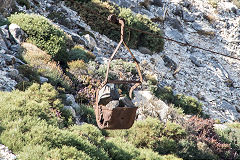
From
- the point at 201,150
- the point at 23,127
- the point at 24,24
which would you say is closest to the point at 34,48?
the point at 24,24

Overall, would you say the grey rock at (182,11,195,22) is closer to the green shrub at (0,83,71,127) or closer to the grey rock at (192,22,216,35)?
the grey rock at (192,22,216,35)

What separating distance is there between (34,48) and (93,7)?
607 cm

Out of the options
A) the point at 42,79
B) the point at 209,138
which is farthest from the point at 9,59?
the point at 209,138

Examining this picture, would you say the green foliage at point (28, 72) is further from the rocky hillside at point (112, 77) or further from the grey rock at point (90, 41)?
the grey rock at point (90, 41)

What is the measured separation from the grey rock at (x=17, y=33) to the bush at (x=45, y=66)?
0.39 meters

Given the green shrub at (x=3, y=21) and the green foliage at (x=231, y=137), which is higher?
the green shrub at (x=3, y=21)

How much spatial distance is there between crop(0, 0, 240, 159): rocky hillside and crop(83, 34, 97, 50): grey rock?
0.05 meters

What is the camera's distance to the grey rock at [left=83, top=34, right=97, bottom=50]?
1262cm

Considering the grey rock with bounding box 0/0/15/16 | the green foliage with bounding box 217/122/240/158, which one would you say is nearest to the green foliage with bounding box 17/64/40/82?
the grey rock with bounding box 0/0/15/16

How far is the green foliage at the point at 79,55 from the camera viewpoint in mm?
10766

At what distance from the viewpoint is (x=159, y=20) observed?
723 inches

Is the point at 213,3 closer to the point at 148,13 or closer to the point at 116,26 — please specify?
the point at 148,13

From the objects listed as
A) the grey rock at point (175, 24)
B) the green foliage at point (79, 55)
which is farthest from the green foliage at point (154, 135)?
the grey rock at point (175, 24)

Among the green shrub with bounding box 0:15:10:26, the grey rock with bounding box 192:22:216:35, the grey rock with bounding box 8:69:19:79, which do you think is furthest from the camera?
the grey rock with bounding box 192:22:216:35
